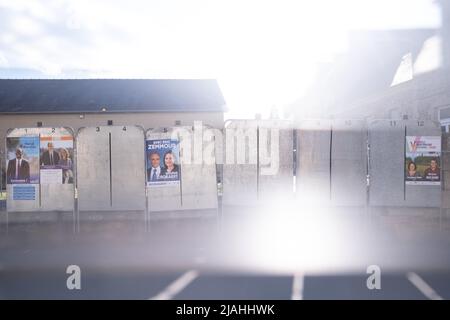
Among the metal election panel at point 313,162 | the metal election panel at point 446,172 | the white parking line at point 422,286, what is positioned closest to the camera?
the white parking line at point 422,286

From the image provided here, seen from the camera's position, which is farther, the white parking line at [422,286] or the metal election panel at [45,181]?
the metal election panel at [45,181]

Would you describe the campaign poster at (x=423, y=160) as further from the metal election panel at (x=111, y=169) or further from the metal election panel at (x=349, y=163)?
Result: the metal election panel at (x=111, y=169)

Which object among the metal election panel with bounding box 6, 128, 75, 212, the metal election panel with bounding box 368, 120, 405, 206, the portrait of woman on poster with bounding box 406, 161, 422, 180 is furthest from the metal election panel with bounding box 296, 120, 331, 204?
the metal election panel with bounding box 6, 128, 75, 212

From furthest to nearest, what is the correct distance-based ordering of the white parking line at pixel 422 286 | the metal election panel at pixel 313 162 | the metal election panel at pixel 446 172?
1. the metal election panel at pixel 313 162
2. the metal election panel at pixel 446 172
3. the white parking line at pixel 422 286

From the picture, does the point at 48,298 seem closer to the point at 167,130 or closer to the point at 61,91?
the point at 167,130

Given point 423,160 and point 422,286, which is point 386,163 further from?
point 422,286

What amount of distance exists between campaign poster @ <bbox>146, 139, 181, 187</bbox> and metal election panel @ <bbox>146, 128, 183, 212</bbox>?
82 millimetres

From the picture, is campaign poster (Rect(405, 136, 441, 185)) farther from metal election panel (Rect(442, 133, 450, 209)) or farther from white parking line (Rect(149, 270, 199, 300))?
white parking line (Rect(149, 270, 199, 300))

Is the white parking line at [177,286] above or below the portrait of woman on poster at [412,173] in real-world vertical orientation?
below

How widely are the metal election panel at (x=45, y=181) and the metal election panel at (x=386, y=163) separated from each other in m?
5.98

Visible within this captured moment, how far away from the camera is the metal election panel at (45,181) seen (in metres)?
7.29

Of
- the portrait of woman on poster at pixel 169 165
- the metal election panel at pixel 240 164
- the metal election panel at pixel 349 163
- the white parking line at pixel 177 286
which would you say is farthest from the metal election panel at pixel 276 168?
the white parking line at pixel 177 286

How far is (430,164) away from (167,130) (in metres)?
5.28

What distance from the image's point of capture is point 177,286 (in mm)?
4922
